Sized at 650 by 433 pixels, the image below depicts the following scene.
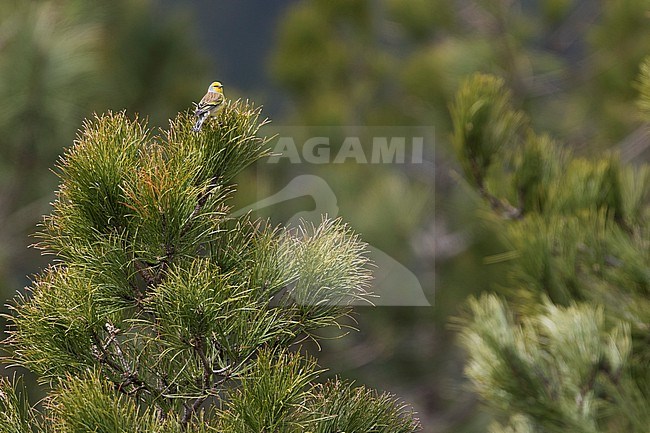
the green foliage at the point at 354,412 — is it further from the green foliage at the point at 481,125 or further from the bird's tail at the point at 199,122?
the green foliage at the point at 481,125

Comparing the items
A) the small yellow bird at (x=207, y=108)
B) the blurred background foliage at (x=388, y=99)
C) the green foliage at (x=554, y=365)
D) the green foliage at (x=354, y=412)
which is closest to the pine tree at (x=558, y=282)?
the green foliage at (x=554, y=365)

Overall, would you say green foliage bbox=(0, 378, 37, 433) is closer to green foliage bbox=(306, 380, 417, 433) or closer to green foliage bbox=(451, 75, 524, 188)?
green foliage bbox=(306, 380, 417, 433)

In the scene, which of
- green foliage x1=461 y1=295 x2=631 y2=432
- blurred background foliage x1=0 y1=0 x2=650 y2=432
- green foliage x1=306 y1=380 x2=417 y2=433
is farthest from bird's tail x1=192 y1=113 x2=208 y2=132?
blurred background foliage x1=0 y1=0 x2=650 y2=432

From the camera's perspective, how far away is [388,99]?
10.8 feet

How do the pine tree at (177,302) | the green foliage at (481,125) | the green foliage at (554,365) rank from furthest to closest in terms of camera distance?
the green foliage at (481,125)
the green foliage at (554,365)
the pine tree at (177,302)

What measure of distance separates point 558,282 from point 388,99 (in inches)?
89.5

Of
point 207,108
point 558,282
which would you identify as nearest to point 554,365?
point 558,282

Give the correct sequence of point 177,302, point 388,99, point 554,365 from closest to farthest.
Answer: point 177,302, point 554,365, point 388,99

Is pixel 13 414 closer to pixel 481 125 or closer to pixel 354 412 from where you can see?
pixel 354 412

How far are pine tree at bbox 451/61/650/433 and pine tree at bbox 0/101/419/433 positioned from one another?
15.6 inches

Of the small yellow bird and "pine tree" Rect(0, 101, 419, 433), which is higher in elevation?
the small yellow bird

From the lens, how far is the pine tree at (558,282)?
96 cm

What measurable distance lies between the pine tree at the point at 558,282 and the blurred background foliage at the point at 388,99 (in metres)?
0.98

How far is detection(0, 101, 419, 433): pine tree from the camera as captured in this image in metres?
0.55
